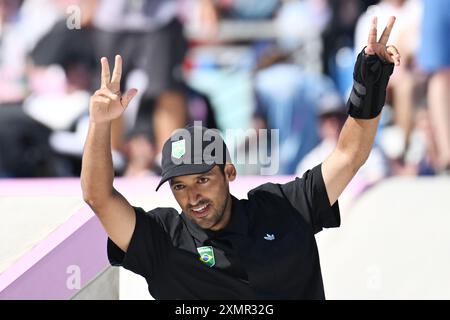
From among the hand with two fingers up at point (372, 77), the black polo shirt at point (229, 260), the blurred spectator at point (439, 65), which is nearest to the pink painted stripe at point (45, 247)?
the black polo shirt at point (229, 260)

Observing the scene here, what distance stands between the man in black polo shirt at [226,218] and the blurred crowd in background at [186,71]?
339cm

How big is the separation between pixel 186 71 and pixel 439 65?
70.5 inches

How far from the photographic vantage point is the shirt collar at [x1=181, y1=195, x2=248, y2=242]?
3.51m

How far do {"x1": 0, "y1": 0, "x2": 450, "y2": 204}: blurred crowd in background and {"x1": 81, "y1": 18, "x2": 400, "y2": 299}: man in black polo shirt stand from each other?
11.1 ft

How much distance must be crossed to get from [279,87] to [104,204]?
4.05 meters

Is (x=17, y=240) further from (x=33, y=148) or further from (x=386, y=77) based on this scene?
(x=33, y=148)

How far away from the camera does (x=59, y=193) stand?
547 centimetres

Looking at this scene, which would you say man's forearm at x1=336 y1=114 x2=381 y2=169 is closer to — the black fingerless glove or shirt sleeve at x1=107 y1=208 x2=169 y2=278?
the black fingerless glove

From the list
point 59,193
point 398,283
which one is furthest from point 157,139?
point 398,283

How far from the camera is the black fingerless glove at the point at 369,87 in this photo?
3545 mm

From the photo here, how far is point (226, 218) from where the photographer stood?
3.55m

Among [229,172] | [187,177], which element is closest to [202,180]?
[187,177]

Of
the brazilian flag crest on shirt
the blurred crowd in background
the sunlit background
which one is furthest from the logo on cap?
the blurred crowd in background

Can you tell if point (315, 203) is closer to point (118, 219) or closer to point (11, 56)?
point (118, 219)
